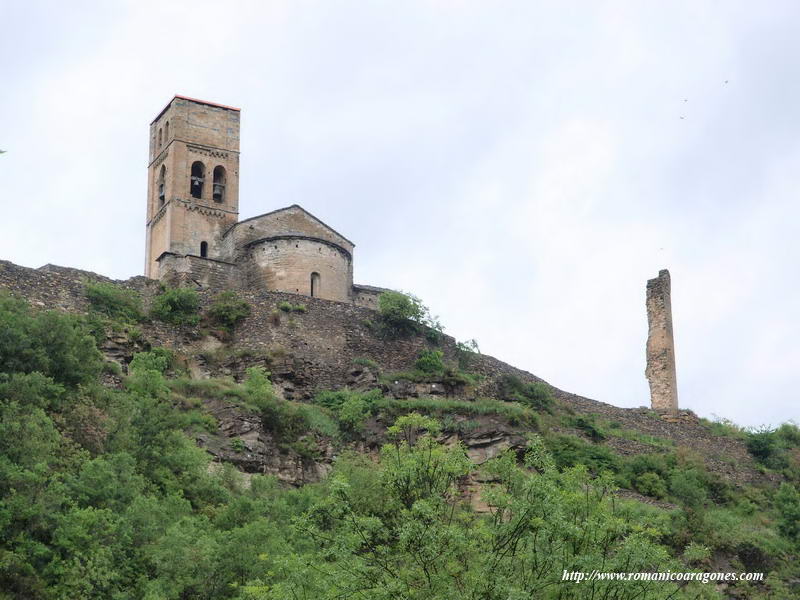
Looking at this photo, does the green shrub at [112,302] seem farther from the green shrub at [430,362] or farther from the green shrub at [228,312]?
the green shrub at [430,362]

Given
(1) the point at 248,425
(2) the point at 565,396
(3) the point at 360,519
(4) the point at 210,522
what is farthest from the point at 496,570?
(2) the point at 565,396

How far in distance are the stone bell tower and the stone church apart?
37 millimetres

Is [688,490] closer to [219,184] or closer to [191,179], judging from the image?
[219,184]

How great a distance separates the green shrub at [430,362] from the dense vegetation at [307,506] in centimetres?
27

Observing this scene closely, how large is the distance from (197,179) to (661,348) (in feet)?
61.1

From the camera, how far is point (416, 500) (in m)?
23.1

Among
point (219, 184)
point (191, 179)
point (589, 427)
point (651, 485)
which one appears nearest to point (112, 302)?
point (191, 179)

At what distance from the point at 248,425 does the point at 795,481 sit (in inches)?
792

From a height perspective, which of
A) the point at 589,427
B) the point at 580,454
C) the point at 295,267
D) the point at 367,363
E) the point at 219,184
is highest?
the point at 219,184

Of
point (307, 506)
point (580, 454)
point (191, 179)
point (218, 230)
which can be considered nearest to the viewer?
point (307, 506)

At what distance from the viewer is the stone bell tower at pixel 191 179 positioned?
50.6 meters

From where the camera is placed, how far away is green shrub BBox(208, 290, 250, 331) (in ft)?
136

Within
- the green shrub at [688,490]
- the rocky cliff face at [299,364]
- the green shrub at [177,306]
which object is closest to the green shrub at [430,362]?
the rocky cliff face at [299,364]

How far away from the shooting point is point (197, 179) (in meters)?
52.2
